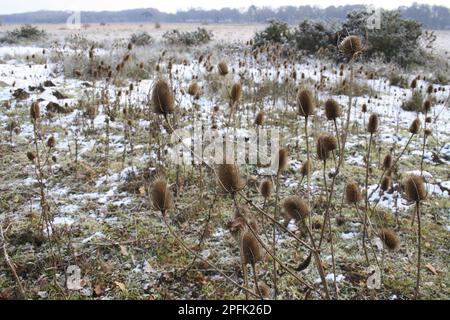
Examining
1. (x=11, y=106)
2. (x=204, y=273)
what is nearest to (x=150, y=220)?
(x=204, y=273)

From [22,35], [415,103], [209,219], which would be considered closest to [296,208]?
[209,219]

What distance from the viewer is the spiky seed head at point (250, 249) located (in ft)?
5.35

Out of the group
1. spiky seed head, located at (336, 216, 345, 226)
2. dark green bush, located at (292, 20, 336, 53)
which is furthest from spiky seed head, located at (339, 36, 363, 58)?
dark green bush, located at (292, 20, 336, 53)

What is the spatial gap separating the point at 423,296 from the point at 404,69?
1133cm

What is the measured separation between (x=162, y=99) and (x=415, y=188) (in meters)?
1.25

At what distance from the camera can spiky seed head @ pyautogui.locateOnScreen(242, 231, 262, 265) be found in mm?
1630

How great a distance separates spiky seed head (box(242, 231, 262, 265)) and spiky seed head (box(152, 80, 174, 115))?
72 centimetres

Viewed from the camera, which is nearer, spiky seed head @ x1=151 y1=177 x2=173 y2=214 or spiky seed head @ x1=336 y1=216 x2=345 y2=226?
spiky seed head @ x1=151 y1=177 x2=173 y2=214

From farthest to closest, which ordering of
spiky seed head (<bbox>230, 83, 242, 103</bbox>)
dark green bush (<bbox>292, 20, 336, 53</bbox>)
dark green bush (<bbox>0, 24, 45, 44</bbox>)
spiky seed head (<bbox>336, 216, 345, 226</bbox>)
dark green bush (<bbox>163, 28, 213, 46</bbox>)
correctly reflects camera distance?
dark green bush (<bbox>0, 24, 45, 44</bbox>)
dark green bush (<bbox>163, 28, 213, 46</bbox>)
dark green bush (<bbox>292, 20, 336, 53</bbox>)
spiky seed head (<bbox>336, 216, 345, 226</bbox>)
spiky seed head (<bbox>230, 83, 242, 103</bbox>)

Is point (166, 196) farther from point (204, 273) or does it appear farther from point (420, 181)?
point (204, 273)

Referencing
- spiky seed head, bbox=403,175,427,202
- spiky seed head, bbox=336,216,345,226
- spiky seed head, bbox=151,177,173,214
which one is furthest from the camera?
spiky seed head, bbox=336,216,345,226

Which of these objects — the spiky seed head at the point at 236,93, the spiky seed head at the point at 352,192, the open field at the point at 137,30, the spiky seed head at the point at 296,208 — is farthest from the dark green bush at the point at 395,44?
the spiky seed head at the point at 296,208

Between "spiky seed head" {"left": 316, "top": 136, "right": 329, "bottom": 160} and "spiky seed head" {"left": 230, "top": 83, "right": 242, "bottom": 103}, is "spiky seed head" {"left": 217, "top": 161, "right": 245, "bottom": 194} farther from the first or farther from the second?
"spiky seed head" {"left": 230, "top": 83, "right": 242, "bottom": 103}

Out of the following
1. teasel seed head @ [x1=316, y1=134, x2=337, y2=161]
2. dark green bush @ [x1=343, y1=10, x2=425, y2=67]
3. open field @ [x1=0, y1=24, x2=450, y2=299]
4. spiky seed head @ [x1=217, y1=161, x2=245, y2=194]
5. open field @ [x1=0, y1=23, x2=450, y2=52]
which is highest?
open field @ [x1=0, y1=23, x2=450, y2=52]
